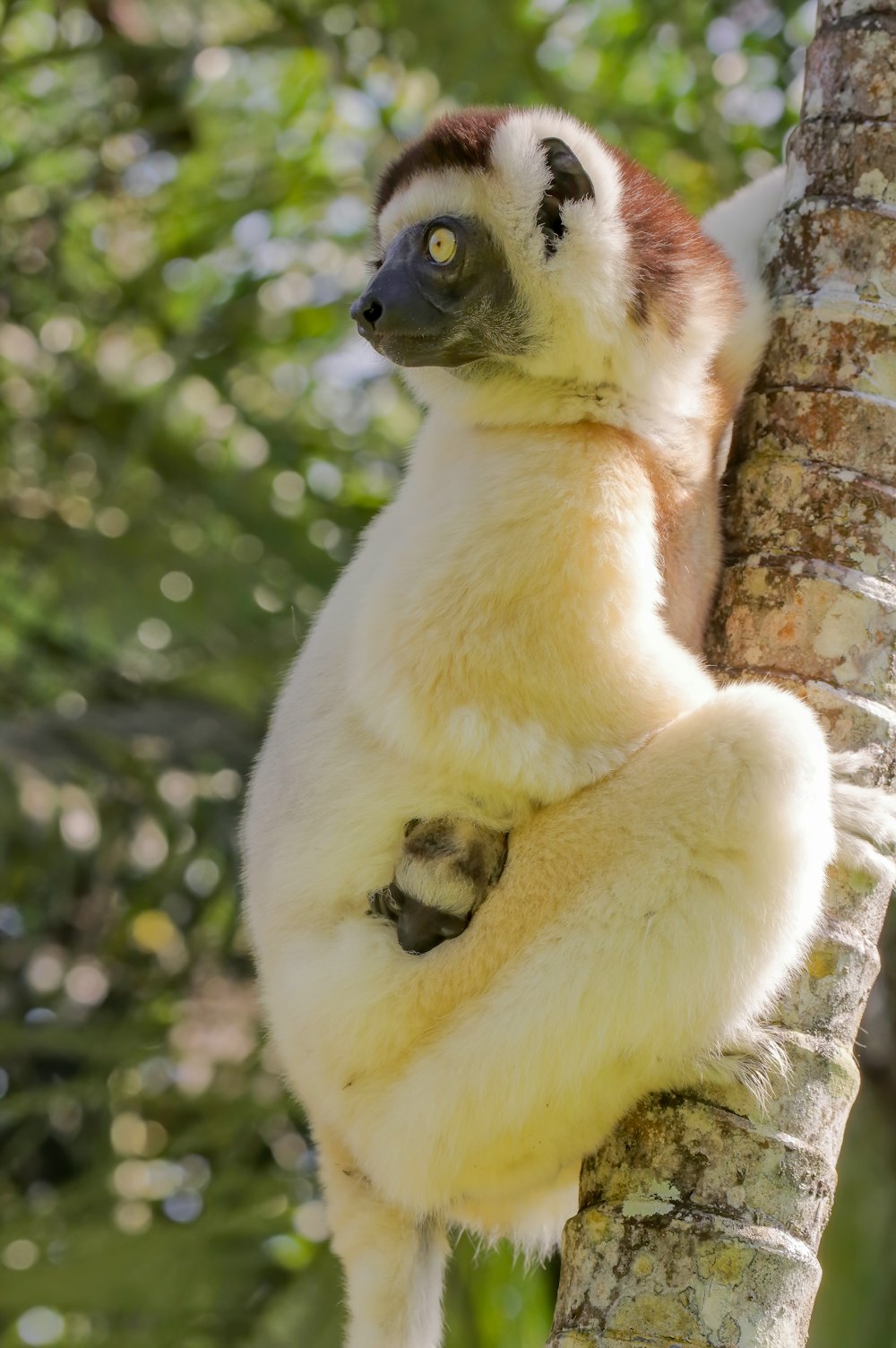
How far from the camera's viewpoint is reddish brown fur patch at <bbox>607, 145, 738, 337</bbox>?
10.3ft

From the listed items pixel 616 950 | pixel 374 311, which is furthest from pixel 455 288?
pixel 616 950

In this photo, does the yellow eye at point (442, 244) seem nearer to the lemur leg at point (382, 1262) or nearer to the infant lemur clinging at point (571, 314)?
the infant lemur clinging at point (571, 314)

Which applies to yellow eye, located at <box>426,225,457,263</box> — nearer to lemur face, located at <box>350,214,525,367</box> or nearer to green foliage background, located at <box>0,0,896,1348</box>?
lemur face, located at <box>350,214,525,367</box>

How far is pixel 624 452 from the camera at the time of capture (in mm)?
3037

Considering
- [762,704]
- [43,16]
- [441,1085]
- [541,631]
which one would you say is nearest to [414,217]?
[541,631]

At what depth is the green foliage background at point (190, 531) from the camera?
579 centimetres

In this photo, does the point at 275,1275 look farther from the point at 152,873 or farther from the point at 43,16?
the point at 43,16

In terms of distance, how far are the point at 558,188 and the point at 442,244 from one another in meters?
0.29

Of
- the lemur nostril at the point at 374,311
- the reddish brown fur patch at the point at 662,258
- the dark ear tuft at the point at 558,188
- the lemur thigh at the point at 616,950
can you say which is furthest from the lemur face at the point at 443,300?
the lemur thigh at the point at 616,950

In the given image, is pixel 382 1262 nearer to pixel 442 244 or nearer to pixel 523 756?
pixel 523 756

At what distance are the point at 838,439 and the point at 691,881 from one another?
0.91 metres

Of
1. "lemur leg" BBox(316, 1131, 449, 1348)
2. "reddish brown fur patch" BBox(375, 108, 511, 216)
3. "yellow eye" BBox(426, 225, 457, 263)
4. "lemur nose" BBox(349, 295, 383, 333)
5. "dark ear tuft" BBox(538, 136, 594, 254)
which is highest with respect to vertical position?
"reddish brown fur patch" BBox(375, 108, 511, 216)

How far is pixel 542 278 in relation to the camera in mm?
3174

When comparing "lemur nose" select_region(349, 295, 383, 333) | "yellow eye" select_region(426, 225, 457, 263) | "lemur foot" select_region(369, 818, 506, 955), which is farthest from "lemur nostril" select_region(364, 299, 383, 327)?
"lemur foot" select_region(369, 818, 506, 955)
